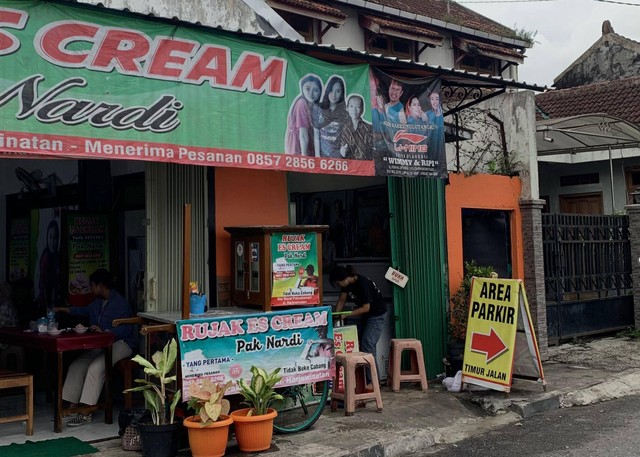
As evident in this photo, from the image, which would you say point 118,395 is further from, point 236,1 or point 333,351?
point 236,1

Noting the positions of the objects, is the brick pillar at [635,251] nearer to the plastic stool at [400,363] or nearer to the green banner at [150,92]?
the plastic stool at [400,363]

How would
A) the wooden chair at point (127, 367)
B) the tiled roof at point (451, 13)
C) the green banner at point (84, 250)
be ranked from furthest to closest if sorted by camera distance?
1. the tiled roof at point (451, 13)
2. the green banner at point (84, 250)
3. the wooden chair at point (127, 367)

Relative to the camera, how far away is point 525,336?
8781 mm

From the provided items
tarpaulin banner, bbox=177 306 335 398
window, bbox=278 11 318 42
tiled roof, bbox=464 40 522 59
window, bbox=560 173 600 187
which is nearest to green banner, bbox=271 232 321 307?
tarpaulin banner, bbox=177 306 335 398

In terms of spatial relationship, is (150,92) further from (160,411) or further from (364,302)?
(364,302)

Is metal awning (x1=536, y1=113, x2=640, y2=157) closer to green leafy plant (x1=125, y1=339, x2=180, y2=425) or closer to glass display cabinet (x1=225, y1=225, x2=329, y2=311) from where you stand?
glass display cabinet (x1=225, y1=225, x2=329, y2=311)

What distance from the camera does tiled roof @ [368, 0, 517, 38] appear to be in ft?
64.1

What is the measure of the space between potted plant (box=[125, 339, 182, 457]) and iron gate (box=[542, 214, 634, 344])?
25.1 feet

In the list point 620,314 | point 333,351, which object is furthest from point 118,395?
point 620,314

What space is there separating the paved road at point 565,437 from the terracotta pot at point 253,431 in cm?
158

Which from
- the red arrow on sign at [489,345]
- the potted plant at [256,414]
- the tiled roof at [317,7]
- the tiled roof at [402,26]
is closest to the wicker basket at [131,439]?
the potted plant at [256,414]

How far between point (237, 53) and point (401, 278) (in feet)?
12.9

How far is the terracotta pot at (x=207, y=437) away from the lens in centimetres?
621

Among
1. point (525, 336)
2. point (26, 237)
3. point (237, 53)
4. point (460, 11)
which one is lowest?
point (525, 336)
